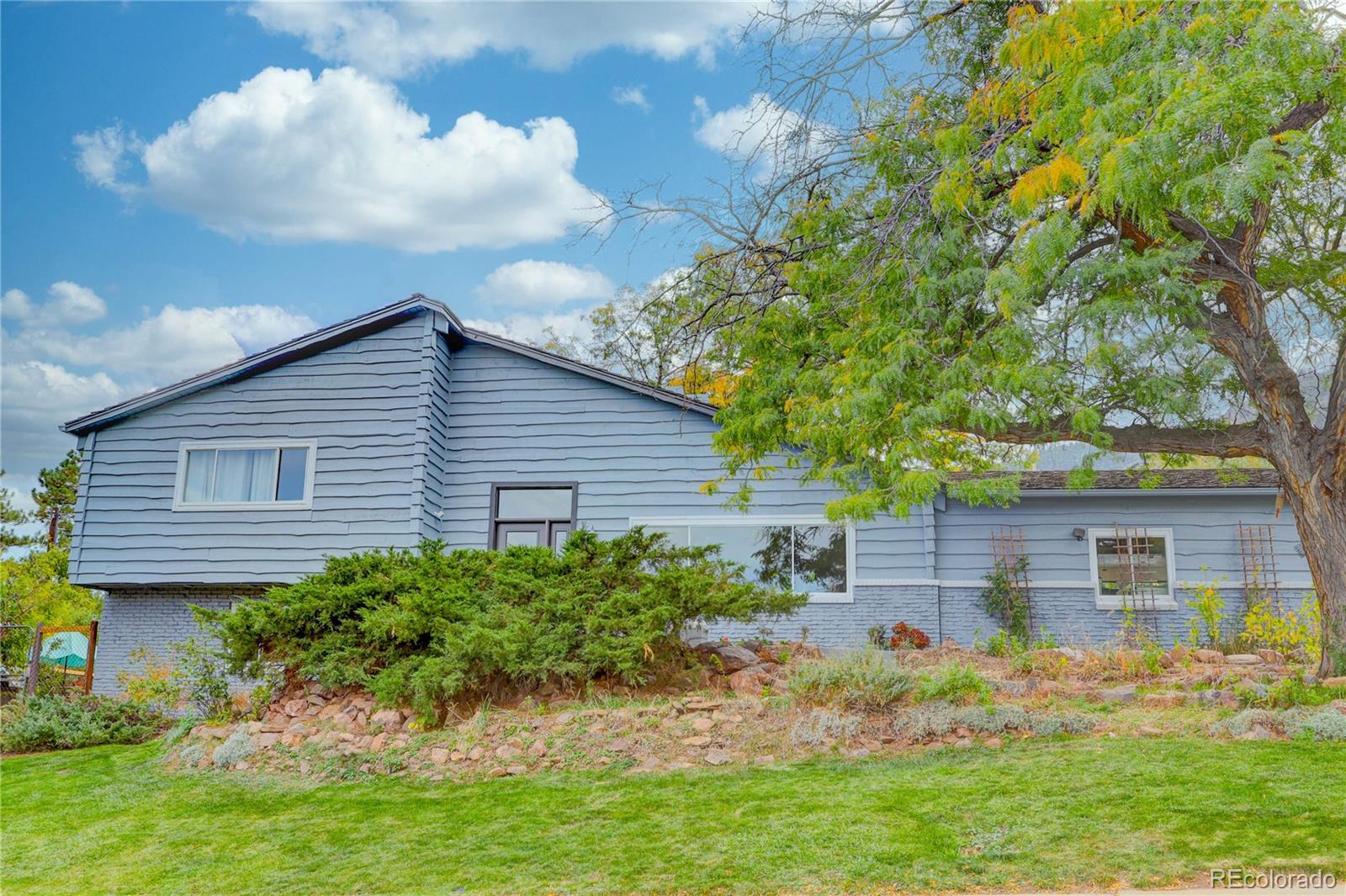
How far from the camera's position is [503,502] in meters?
14.5

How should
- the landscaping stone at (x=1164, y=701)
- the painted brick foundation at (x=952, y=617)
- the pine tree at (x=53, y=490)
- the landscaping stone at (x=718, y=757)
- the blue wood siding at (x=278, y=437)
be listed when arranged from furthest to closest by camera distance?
the pine tree at (x=53, y=490) < the blue wood siding at (x=278, y=437) < the painted brick foundation at (x=952, y=617) < the landscaping stone at (x=1164, y=701) < the landscaping stone at (x=718, y=757)

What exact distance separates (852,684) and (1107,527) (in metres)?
9.24

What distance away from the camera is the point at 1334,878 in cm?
400

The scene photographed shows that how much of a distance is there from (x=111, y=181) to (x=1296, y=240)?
18.4 meters

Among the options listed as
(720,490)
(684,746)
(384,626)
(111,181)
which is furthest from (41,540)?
(684,746)

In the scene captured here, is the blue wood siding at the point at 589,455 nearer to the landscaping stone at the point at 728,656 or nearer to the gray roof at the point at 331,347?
the gray roof at the point at 331,347

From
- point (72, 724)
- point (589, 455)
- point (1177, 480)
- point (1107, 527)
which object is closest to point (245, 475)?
point (72, 724)

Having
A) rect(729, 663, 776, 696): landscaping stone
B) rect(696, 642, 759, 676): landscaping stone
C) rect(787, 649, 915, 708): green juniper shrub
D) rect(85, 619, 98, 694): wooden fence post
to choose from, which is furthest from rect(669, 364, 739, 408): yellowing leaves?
rect(85, 619, 98, 694): wooden fence post

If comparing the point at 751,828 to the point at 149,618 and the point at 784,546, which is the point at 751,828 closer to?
the point at 784,546

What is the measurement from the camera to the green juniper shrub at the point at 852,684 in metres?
7.02

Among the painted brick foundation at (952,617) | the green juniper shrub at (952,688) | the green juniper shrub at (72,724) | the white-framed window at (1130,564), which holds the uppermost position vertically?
the white-framed window at (1130,564)

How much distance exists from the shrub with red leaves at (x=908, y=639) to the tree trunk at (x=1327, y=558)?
5.72 meters

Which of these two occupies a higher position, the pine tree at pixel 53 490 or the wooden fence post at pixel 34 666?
the pine tree at pixel 53 490

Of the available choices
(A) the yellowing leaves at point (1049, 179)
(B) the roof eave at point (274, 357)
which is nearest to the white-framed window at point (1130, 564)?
(A) the yellowing leaves at point (1049, 179)
